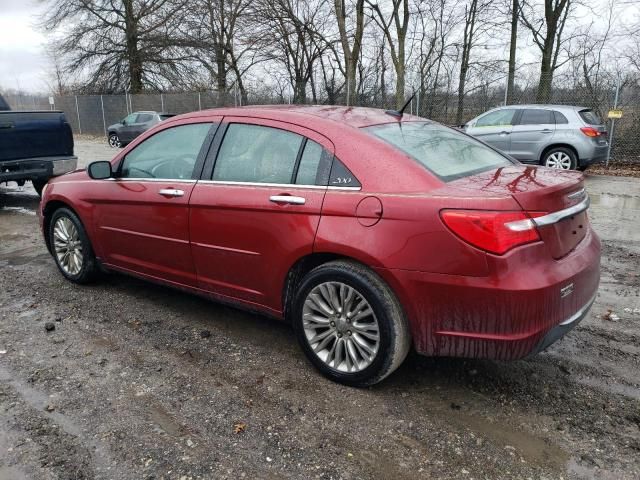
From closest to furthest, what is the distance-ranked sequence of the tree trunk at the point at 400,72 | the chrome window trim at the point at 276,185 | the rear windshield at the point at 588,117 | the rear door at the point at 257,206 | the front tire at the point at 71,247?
the chrome window trim at the point at 276,185, the rear door at the point at 257,206, the front tire at the point at 71,247, the rear windshield at the point at 588,117, the tree trunk at the point at 400,72

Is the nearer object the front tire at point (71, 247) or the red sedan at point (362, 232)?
the red sedan at point (362, 232)

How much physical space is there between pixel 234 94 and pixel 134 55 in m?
7.83

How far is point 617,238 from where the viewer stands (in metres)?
6.54

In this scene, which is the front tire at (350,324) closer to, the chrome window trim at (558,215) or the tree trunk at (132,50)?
the chrome window trim at (558,215)

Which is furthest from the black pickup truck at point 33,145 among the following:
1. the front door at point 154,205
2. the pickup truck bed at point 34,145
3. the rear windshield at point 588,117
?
the rear windshield at point 588,117

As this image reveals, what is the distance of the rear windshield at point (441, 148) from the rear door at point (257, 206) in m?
0.45

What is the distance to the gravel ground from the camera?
2.49m

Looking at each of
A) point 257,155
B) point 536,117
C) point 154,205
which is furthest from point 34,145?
point 536,117

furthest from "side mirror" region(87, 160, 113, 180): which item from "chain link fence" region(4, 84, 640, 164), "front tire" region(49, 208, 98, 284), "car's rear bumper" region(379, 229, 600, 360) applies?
"chain link fence" region(4, 84, 640, 164)

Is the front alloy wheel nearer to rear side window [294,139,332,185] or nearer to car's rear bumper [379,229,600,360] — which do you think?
rear side window [294,139,332,185]

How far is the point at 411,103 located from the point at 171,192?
50.4 feet

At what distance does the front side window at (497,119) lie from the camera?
12.0m

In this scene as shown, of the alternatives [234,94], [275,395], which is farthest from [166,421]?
[234,94]

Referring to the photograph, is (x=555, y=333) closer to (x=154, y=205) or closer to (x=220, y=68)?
(x=154, y=205)
